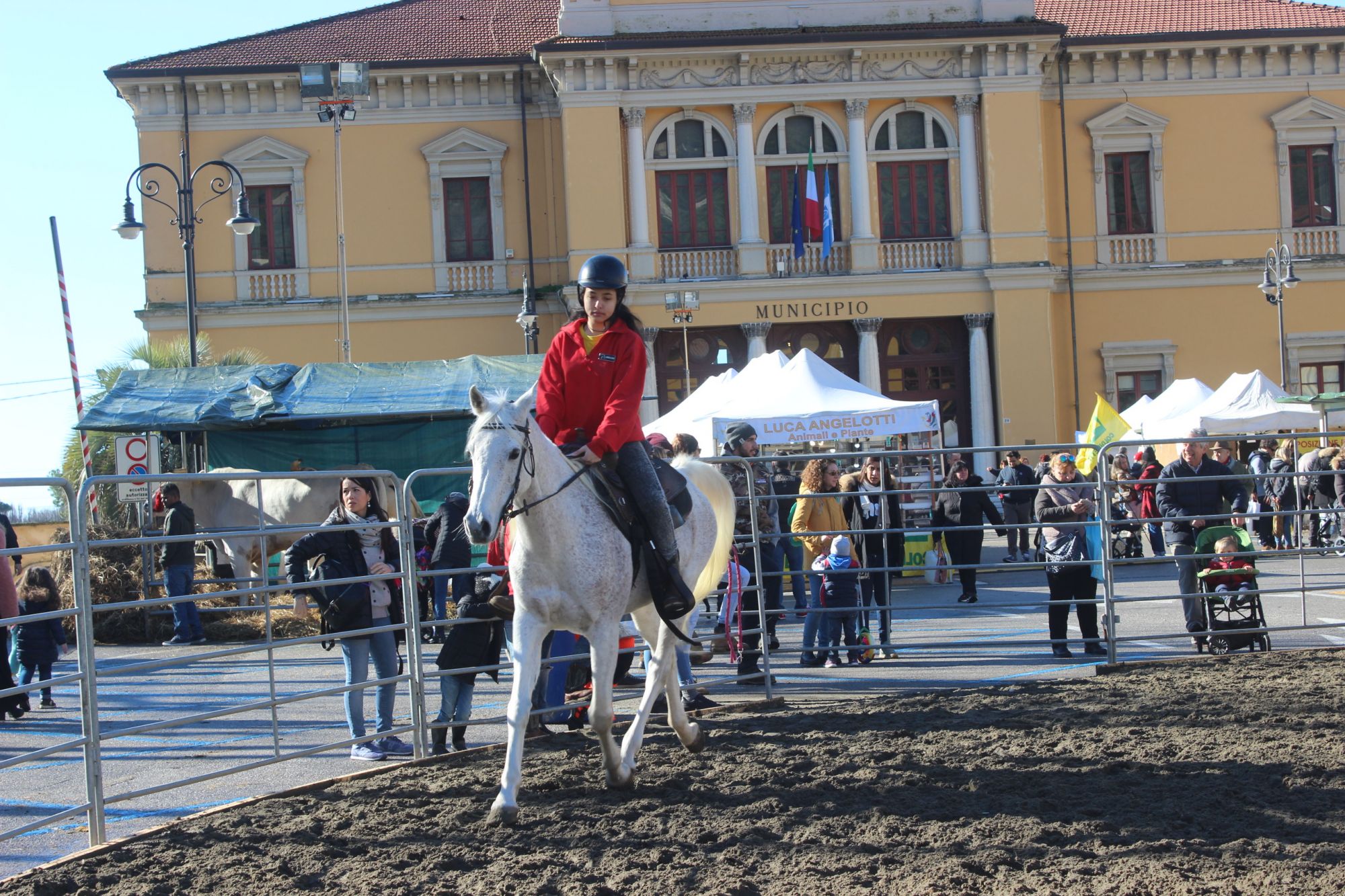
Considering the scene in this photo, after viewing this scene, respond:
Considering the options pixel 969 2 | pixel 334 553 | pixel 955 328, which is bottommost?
pixel 334 553

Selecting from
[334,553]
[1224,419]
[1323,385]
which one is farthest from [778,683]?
[1323,385]

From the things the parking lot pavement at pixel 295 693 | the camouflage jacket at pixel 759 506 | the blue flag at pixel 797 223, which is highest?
the blue flag at pixel 797 223

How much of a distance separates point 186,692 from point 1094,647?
8.69 m

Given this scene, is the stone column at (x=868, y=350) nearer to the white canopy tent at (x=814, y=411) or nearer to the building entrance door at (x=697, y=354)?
the building entrance door at (x=697, y=354)

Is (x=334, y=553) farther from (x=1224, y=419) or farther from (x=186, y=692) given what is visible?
(x=1224, y=419)

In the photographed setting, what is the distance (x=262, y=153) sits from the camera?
38469mm

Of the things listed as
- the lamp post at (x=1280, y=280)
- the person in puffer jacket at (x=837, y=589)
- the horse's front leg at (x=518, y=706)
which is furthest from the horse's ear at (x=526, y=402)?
the lamp post at (x=1280, y=280)

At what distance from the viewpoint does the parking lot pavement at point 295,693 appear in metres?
7.95

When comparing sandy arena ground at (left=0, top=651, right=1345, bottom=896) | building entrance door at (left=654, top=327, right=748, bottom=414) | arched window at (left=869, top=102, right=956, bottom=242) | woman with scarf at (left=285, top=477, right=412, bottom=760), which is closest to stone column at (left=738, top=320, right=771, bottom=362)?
building entrance door at (left=654, top=327, right=748, bottom=414)

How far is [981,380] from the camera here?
37.5 m

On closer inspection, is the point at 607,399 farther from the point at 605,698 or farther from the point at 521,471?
the point at 605,698

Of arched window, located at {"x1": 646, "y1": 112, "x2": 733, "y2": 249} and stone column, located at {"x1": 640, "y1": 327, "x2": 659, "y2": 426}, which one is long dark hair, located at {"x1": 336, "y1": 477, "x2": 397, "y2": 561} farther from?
arched window, located at {"x1": 646, "y1": 112, "x2": 733, "y2": 249}

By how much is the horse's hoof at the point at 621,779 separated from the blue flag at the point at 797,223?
30330 mm

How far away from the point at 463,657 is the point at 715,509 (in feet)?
6.70
